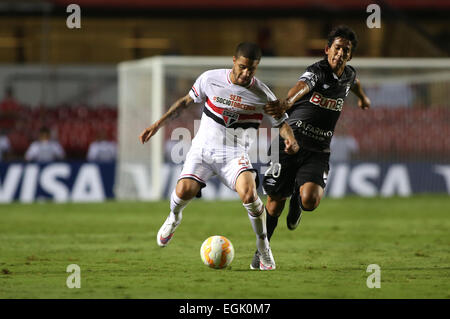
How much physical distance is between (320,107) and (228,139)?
1.16 meters

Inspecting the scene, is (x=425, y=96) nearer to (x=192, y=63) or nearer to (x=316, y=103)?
(x=192, y=63)

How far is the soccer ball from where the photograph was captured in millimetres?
7988

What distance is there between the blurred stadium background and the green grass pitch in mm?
1413

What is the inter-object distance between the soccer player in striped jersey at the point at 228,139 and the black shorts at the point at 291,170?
2.19 feet

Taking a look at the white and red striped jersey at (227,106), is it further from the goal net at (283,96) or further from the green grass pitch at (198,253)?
the goal net at (283,96)

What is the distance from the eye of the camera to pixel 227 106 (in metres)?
8.19

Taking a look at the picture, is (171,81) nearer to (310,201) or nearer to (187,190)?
(310,201)

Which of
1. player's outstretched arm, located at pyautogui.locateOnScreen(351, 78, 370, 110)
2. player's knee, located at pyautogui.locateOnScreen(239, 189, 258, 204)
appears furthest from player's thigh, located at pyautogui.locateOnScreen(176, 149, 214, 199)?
player's outstretched arm, located at pyautogui.locateOnScreen(351, 78, 370, 110)

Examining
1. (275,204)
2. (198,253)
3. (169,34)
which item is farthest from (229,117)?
(169,34)

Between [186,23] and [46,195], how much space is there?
39.9 ft

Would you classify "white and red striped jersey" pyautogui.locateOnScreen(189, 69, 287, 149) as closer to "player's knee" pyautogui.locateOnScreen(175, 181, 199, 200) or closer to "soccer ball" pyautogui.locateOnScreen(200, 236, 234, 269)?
"player's knee" pyautogui.locateOnScreen(175, 181, 199, 200)

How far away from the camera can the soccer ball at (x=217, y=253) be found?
799 cm

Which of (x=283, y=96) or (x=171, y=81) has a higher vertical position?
(x=171, y=81)

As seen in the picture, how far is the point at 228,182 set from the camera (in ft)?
26.8
